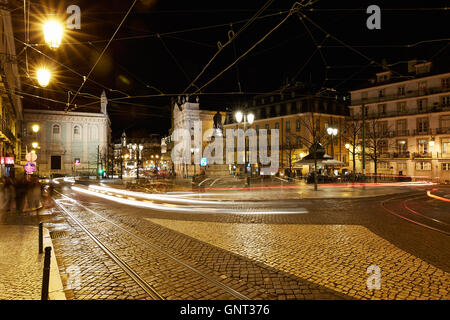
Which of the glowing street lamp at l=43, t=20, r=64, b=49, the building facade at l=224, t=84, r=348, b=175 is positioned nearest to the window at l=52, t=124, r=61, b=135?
the building facade at l=224, t=84, r=348, b=175

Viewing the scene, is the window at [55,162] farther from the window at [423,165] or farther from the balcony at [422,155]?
the window at [423,165]

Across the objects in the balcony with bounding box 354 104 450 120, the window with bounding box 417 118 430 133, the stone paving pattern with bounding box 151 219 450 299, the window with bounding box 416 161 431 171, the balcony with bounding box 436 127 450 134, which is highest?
the balcony with bounding box 354 104 450 120

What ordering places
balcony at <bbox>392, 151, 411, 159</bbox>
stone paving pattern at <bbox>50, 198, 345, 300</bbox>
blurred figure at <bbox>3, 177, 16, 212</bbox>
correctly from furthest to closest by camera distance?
balcony at <bbox>392, 151, 411, 159</bbox> → blurred figure at <bbox>3, 177, 16, 212</bbox> → stone paving pattern at <bbox>50, 198, 345, 300</bbox>

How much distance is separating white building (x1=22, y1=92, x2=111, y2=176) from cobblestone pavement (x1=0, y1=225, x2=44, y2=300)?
204 ft

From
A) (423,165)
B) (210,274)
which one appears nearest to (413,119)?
(423,165)

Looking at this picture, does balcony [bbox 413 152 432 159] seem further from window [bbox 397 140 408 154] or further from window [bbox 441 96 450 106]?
window [bbox 441 96 450 106]

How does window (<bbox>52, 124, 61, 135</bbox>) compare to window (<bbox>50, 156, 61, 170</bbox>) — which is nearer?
window (<bbox>50, 156, 61, 170</bbox>)

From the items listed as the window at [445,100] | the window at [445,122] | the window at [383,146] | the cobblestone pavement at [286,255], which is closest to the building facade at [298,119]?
the window at [383,146]

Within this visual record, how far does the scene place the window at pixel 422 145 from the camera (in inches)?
1583

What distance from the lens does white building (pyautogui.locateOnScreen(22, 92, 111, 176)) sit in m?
67.9

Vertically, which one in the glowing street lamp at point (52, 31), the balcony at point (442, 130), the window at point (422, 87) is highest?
the window at point (422, 87)

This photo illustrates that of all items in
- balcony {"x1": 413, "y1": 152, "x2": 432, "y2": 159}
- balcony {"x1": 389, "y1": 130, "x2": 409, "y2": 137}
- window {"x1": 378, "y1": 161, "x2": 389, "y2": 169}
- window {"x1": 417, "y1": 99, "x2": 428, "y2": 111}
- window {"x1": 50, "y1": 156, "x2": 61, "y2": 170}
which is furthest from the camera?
window {"x1": 50, "y1": 156, "x2": 61, "y2": 170}

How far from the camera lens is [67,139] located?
7144cm

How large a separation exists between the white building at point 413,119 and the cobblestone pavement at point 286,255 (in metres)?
32.4
